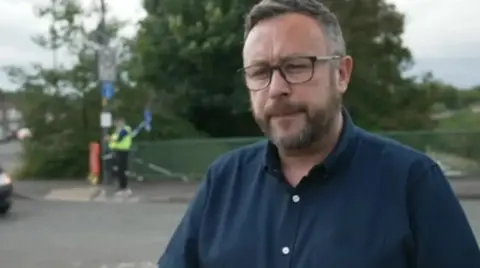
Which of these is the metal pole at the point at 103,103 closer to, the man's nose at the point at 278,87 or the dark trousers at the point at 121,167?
the dark trousers at the point at 121,167

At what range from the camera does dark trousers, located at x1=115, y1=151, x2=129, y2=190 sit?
71.2 feet

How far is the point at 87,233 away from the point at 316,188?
12360 millimetres

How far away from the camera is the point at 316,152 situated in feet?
9.10

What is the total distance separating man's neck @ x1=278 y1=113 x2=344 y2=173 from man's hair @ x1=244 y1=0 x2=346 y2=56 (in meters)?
0.20

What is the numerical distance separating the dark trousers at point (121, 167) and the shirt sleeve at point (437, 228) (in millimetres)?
19263

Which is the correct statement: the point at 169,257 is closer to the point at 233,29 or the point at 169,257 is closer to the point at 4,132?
the point at 233,29

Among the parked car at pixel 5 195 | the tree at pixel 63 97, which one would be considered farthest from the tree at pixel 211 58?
the parked car at pixel 5 195

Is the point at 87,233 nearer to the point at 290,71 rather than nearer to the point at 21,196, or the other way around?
the point at 21,196

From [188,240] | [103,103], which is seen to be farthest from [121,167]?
[188,240]

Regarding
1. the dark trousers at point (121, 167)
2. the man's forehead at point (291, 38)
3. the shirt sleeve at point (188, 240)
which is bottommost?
the dark trousers at point (121, 167)

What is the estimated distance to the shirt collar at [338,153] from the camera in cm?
274

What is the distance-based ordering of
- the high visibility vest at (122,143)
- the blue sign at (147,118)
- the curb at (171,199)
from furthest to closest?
the blue sign at (147,118)
the high visibility vest at (122,143)
the curb at (171,199)

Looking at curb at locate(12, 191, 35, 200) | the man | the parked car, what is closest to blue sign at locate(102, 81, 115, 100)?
curb at locate(12, 191, 35, 200)

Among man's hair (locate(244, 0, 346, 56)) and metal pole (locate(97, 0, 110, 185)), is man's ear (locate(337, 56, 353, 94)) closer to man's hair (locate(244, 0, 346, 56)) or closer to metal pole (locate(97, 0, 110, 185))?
man's hair (locate(244, 0, 346, 56))
